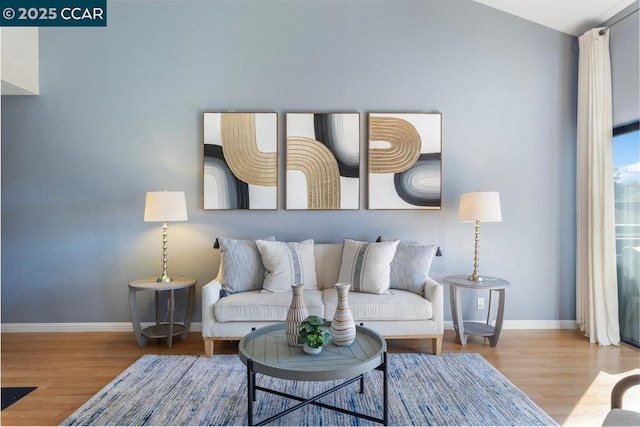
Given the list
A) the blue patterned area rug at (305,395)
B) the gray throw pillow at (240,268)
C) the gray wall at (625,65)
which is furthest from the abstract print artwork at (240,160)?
the gray wall at (625,65)

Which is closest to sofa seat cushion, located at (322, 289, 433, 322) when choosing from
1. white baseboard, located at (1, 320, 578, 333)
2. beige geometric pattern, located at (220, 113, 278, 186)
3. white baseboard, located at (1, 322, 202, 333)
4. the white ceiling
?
white baseboard, located at (1, 320, 578, 333)

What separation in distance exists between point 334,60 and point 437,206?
1.77m

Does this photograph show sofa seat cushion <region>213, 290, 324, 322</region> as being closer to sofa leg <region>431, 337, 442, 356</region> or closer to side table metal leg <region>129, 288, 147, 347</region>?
side table metal leg <region>129, 288, 147, 347</region>

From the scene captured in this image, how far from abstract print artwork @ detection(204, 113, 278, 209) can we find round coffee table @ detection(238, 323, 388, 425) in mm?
1744

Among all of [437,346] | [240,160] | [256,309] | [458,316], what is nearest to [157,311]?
[256,309]

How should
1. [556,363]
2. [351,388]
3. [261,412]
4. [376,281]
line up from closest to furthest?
[261,412], [351,388], [556,363], [376,281]

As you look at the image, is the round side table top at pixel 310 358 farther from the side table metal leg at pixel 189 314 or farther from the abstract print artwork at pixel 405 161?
the abstract print artwork at pixel 405 161

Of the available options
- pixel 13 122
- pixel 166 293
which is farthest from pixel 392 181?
pixel 13 122

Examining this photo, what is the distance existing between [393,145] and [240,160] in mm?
1517

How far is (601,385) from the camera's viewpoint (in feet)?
8.74

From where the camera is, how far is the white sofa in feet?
10.0

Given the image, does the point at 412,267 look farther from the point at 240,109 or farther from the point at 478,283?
the point at 240,109

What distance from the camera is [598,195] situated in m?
3.49

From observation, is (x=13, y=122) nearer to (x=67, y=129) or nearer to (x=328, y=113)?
(x=67, y=129)
